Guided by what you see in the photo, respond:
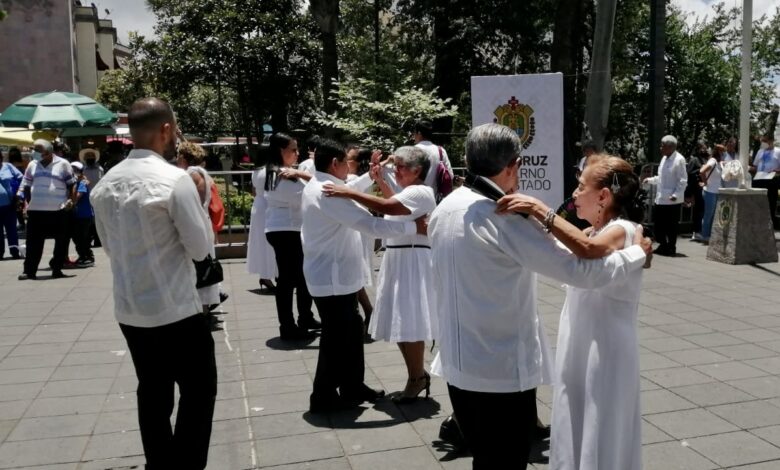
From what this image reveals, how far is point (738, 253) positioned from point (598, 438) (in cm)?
868

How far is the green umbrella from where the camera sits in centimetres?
1312

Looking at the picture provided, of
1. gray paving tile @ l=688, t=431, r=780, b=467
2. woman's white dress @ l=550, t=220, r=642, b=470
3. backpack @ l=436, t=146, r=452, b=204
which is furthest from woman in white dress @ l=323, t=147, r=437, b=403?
woman's white dress @ l=550, t=220, r=642, b=470

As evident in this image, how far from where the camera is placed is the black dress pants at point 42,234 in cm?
1092

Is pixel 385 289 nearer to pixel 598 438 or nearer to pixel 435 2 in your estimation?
pixel 598 438

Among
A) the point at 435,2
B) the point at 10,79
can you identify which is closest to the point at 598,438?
the point at 435,2

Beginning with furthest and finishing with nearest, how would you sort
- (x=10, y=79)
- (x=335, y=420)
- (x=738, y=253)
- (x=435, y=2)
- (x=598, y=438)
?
(x=10, y=79) < (x=435, y=2) < (x=738, y=253) < (x=335, y=420) < (x=598, y=438)

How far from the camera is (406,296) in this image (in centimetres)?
521

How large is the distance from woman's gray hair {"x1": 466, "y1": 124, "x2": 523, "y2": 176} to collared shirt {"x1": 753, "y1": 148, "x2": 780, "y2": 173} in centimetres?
1255

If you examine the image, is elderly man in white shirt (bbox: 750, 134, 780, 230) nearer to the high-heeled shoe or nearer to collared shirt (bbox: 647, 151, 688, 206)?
collared shirt (bbox: 647, 151, 688, 206)

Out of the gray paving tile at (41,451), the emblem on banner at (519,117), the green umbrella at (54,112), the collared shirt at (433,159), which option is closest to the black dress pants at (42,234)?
the green umbrella at (54,112)

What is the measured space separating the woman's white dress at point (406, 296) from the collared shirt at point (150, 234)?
6.20 ft

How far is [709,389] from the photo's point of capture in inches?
212

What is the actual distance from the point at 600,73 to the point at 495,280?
39.6 feet

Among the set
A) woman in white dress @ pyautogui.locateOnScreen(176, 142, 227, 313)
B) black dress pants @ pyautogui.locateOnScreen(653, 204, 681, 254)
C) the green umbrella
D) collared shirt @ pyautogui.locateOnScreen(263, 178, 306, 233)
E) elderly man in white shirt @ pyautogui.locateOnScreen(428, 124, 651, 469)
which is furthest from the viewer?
the green umbrella
